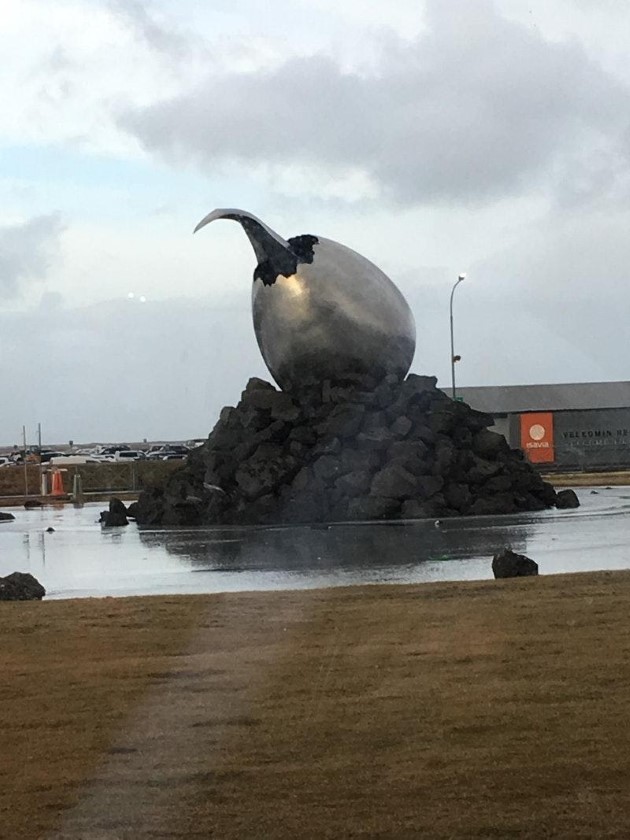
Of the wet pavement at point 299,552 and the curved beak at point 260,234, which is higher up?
the curved beak at point 260,234

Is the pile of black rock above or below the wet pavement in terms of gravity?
above

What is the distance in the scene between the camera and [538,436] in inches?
2180

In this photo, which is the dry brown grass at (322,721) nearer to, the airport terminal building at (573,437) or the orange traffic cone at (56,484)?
the orange traffic cone at (56,484)

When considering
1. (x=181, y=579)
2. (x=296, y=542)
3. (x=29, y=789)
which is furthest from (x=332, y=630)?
(x=296, y=542)

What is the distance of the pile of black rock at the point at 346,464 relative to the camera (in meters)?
22.1

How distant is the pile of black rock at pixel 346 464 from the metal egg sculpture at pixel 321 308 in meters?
0.47

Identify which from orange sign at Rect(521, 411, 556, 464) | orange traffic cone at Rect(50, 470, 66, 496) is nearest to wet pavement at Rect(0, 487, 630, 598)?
orange traffic cone at Rect(50, 470, 66, 496)

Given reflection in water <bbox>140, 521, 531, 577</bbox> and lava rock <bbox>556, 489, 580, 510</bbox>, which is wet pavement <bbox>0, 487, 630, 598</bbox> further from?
lava rock <bbox>556, 489, 580, 510</bbox>

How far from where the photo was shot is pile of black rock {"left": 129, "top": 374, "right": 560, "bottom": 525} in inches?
872

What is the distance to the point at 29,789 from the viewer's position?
5.59m

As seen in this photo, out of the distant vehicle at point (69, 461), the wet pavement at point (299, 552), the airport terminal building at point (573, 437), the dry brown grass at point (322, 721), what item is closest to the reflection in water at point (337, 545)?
the wet pavement at point (299, 552)

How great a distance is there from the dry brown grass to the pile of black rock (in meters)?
12.4

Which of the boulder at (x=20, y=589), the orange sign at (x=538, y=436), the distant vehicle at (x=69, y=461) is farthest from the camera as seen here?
the orange sign at (x=538, y=436)

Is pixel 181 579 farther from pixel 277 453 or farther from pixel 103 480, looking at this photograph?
pixel 103 480
